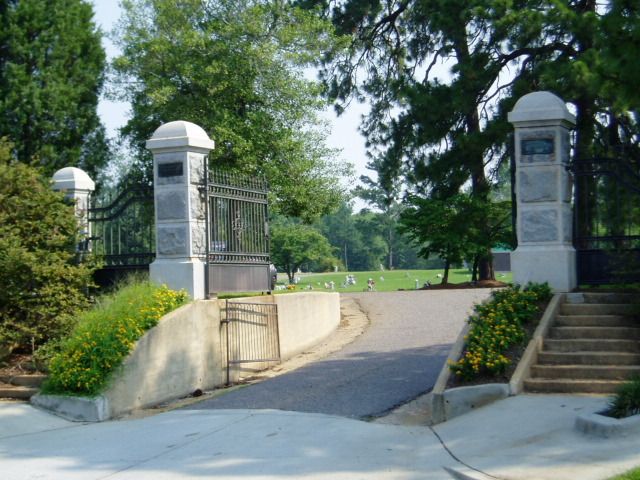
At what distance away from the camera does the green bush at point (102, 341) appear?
1056cm

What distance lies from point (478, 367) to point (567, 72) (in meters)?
9.18

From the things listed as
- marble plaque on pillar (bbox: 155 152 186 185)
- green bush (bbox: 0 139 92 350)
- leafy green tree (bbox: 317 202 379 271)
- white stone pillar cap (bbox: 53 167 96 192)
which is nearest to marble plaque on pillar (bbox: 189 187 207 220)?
marble plaque on pillar (bbox: 155 152 186 185)

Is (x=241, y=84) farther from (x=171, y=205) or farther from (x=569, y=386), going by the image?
(x=569, y=386)

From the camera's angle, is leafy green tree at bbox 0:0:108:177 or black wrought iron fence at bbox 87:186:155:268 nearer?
black wrought iron fence at bbox 87:186:155:268

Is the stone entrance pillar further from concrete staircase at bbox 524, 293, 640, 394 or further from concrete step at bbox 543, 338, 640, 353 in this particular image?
concrete step at bbox 543, 338, 640, 353

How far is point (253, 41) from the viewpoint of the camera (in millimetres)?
21031

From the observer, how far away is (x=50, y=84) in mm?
20578

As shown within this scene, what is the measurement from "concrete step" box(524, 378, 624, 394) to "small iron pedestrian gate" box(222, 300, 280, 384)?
5081mm

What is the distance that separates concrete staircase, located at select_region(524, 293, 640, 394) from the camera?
9406mm

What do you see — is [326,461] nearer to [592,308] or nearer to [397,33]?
[592,308]

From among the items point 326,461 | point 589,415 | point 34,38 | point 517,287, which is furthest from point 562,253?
point 34,38

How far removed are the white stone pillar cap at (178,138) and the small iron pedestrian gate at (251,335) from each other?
2486 mm

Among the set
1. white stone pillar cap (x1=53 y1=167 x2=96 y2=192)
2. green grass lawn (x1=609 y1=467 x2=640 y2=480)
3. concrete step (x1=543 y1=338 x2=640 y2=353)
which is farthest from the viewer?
white stone pillar cap (x1=53 y1=167 x2=96 y2=192)

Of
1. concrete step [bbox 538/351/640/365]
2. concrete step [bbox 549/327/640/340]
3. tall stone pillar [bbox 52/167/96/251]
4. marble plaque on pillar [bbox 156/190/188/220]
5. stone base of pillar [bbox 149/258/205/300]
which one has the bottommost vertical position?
concrete step [bbox 538/351/640/365]
